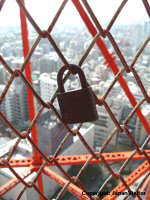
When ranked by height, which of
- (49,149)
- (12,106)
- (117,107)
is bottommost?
(12,106)

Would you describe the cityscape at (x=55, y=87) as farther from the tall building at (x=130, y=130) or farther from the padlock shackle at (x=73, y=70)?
the padlock shackle at (x=73, y=70)

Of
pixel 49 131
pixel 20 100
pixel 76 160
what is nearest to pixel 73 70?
pixel 76 160

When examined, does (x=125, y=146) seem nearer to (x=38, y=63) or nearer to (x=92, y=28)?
(x=38, y=63)

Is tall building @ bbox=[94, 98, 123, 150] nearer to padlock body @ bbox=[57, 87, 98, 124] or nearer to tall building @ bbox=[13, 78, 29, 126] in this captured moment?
tall building @ bbox=[13, 78, 29, 126]

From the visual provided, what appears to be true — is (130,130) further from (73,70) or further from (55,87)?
(73,70)

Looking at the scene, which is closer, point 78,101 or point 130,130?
point 78,101

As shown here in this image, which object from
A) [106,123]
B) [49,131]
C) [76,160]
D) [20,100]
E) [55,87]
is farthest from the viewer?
[106,123]

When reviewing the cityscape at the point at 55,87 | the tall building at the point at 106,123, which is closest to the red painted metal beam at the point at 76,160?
the cityscape at the point at 55,87

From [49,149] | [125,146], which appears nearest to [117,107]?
[125,146]

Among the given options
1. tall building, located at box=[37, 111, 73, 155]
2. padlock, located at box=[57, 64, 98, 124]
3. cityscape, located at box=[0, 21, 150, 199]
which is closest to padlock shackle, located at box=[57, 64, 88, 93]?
padlock, located at box=[57, 64, 98, 124]
